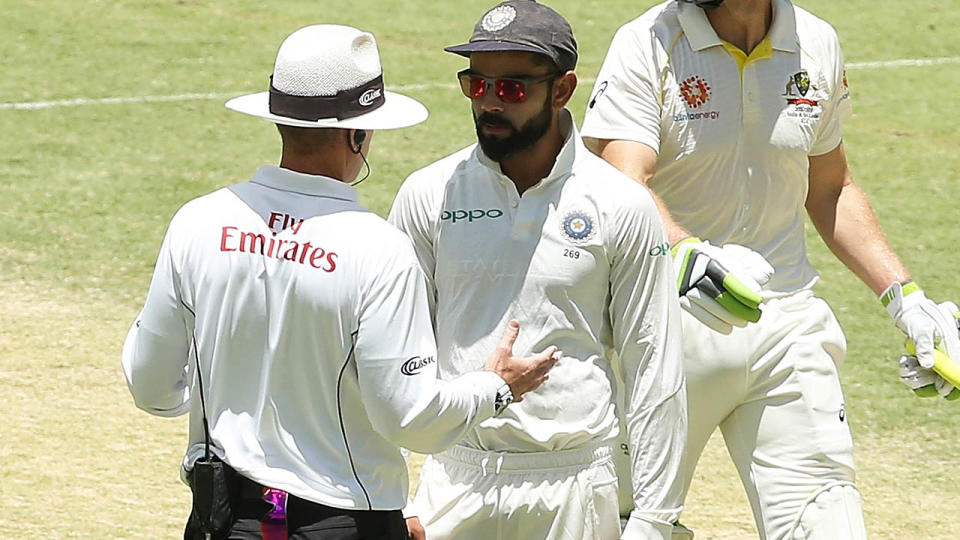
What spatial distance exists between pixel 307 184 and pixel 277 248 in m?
0.18

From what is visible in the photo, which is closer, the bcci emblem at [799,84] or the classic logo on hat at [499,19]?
the classic logo on hat at [499,19]

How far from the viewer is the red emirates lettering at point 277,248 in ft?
12.0

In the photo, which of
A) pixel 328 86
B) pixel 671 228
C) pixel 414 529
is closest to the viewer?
pixel 328 86

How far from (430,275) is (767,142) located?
4.38 feet

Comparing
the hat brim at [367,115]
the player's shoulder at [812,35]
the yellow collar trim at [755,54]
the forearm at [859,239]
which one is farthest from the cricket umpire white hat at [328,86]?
the forearm at [859,239]

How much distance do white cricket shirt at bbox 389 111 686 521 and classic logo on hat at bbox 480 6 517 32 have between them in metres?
0.33

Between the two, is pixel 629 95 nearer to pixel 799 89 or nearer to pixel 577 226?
pixel 799 89

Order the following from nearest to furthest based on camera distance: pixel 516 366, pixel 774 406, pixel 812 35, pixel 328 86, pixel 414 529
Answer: pixel 328 86, pixel 516 366, pixel 414 529, pixel 774 406, pixel 812 35

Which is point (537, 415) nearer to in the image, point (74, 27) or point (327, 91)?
point (327, 91)

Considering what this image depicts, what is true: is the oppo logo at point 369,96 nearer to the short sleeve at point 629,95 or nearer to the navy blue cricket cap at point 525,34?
the navy blue cricket cap at point 525,34

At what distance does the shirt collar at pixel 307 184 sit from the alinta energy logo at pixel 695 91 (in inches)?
65.5

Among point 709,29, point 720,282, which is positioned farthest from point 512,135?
point 709,29

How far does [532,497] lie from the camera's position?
425cm

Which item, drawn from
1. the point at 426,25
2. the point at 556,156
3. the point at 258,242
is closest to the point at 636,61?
the point at 556,156
